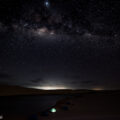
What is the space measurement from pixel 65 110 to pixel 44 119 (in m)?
2.09

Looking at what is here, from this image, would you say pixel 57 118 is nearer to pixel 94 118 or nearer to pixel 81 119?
pixel 81 119

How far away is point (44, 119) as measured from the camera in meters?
6.77

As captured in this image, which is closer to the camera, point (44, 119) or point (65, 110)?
point (44, 119)

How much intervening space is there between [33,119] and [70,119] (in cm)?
166

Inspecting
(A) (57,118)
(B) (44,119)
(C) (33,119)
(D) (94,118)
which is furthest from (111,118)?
(C) (33,119)

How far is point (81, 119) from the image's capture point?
21.4 feet

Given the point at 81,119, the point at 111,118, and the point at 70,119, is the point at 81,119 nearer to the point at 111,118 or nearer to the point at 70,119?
the point at 70,119

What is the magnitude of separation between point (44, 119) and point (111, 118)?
9.93 ft

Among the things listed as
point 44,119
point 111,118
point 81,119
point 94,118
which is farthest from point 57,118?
point 111,118

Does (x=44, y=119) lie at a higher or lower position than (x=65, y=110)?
lower

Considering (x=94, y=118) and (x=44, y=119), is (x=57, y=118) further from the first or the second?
(x=94, y=118)

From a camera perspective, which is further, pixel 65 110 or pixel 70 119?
pixel 65 110

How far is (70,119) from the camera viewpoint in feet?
21.9

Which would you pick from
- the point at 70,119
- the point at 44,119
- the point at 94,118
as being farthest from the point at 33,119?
the point at 94,118
